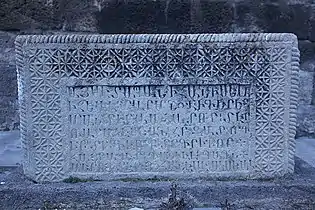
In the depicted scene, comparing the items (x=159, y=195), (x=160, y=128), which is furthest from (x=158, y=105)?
(x=159, y=195)

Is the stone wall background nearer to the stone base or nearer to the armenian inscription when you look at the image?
the armenian inscription

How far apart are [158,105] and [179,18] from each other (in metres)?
1.75

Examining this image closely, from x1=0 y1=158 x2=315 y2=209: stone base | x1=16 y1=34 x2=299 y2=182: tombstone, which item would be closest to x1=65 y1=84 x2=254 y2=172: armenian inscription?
x1=16 y1=34 x2=299 y2=182: tombstone

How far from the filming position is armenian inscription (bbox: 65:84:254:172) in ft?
10.3

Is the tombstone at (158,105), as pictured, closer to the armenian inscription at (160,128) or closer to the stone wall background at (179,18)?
the armenian inscription at (160,128)

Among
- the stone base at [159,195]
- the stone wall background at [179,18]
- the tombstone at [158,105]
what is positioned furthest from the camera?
the stone wall background at [179,18]

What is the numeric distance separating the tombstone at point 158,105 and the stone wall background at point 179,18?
1595mm

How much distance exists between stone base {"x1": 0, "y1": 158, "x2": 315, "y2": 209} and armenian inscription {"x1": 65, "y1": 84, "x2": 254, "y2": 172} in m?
0.14

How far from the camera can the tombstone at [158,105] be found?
3105mm

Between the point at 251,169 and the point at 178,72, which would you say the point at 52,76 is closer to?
the point at 178,72

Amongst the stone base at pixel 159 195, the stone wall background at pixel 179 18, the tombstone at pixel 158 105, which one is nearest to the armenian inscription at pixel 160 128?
the tombstone at pixel 158 105

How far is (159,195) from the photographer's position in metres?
3.03

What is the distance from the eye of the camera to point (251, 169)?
3213 mm

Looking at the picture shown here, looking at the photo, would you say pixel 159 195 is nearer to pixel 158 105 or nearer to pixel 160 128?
pixel 160 128
